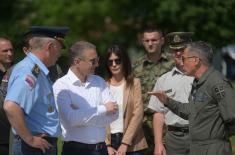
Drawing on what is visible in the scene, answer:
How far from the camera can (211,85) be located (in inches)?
236

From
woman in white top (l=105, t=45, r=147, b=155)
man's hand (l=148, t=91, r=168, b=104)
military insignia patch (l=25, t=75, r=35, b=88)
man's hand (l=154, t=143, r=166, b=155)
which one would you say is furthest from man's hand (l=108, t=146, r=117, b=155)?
military insignia patch (l=25, t=75, r=35, b=88)

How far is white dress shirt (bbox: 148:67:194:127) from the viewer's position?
22.9 ft

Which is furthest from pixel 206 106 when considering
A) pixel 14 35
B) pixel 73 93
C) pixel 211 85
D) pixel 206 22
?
pixel 14 35

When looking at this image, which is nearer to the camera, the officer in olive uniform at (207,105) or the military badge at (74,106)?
the officer in olive uniform at (207,105)

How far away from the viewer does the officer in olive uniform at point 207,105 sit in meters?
5.91

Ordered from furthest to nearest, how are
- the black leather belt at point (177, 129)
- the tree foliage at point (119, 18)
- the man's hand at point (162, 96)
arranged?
the tree foliage at point (119, 18) → the black leather belt at point (177, 129) → the man's hand at point (162, 96)

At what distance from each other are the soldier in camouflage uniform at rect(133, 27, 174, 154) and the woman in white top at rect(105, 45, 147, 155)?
14.2 inches

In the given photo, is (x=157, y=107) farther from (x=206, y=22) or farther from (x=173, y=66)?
(x=206, y=22)

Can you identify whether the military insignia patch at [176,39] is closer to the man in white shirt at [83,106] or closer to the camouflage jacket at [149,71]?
the camouflage jacket at [149,71]

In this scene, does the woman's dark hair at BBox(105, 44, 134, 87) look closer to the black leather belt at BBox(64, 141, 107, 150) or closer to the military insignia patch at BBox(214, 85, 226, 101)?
the black leather belt at BBox(64, 141, 107, 150)

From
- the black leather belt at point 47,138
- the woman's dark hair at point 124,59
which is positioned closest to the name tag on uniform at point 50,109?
the black leather belt at point 47,138

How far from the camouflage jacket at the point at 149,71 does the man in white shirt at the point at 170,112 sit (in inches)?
10.8

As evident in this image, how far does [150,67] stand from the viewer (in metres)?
7.57

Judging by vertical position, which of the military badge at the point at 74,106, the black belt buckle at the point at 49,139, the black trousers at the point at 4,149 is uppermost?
the military badge at the point at 74,106
